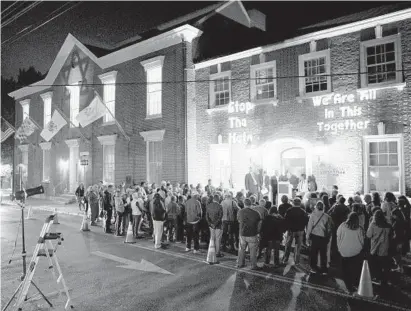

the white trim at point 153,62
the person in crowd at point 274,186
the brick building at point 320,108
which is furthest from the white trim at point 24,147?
the person in crowd at point 274,186

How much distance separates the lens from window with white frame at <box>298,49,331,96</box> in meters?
14.7

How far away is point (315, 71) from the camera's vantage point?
49.4ft

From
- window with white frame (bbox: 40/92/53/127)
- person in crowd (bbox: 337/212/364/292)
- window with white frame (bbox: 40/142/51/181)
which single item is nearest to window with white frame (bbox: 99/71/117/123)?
window with white frame (bbox: 40/92/53/127)

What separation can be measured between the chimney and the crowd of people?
15.0 m

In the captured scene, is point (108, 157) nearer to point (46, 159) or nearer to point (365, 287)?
point (46, 159)

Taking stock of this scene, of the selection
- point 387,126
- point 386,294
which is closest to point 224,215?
point 386,294

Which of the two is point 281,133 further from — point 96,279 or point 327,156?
point 96,279

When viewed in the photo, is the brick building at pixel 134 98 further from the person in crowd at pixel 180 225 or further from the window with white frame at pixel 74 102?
the person in crowd at pixel 180 225

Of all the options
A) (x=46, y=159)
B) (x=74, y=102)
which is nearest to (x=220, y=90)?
(x=74, y=102)

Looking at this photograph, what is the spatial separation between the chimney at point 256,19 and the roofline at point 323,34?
6.20 meters

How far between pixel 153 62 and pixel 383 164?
1378 centimetres

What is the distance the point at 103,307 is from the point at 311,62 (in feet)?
43.4

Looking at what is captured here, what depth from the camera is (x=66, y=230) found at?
47.3ft

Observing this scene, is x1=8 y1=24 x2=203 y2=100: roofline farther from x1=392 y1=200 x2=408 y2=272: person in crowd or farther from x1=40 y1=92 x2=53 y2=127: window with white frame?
x1=392 y1=200 x2=408 y2=272: person in crowd
